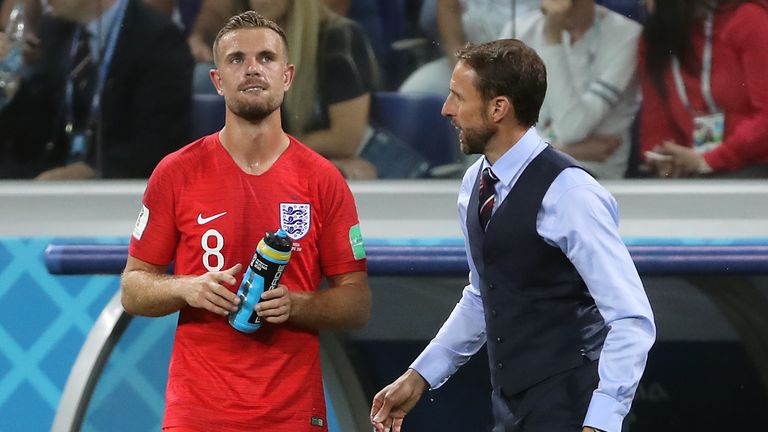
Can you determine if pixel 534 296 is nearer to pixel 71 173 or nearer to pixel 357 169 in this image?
pixel 357 169

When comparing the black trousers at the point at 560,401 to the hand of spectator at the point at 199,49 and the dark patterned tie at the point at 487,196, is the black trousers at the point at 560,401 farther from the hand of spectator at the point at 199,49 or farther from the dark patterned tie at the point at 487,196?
the hand of spectator at the point at 199,49

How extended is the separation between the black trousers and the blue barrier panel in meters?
1.23

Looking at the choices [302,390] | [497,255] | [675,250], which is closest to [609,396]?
[497,255]

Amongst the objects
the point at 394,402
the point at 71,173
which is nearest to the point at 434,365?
the point at 394,402

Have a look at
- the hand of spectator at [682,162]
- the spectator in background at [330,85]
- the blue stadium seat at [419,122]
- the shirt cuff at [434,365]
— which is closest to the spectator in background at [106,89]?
the spectator in background at [330,85]

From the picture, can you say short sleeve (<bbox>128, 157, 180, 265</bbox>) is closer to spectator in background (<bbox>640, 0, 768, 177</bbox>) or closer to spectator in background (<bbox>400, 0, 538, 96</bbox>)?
spectator in background (<bbox>400, 0, 538, 96</bbox>)

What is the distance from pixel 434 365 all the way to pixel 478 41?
1.64 m

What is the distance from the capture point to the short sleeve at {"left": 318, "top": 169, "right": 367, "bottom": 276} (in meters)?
3.04

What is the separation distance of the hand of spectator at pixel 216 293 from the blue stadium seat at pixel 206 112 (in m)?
1.50

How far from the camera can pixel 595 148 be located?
13.7 ft

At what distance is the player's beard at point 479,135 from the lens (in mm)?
2643

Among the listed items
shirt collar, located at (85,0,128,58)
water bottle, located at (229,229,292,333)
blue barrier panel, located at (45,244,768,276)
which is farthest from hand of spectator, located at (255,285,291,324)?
shirt collar, located at (85,0,128,58)

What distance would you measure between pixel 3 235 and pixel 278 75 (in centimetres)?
165

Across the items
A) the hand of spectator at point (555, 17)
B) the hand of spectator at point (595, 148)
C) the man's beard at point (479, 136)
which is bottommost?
the hand of spectator at point (595, 148)
